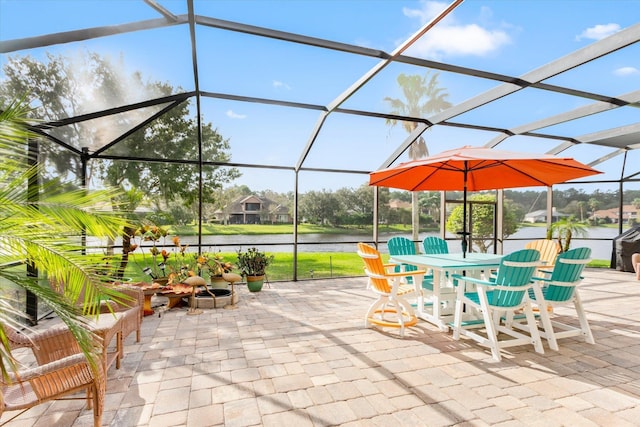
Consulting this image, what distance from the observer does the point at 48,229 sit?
5.10 feet

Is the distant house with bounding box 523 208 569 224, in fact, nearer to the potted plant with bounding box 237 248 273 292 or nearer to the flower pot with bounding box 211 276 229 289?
the potted plant with bounding box 237 248 273 292

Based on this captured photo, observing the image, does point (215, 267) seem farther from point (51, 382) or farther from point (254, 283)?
point (51, 382)

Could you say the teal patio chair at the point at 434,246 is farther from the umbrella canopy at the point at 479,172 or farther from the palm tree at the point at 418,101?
the palm tree at the point at 418,101

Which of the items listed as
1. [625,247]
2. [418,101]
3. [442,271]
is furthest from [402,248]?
[418,101]

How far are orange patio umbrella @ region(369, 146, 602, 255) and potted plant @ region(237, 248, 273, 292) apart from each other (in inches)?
110

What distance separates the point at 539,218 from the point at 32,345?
37.0ft

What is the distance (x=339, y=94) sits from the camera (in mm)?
5371

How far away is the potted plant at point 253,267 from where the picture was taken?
6172mm

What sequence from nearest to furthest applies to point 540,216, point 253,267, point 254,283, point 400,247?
1. point 400,247
2. point 254,283
3. point 253,267
4. point 540,216

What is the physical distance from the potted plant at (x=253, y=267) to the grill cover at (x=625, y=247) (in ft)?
29.2

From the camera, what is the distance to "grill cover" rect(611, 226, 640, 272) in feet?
27.0

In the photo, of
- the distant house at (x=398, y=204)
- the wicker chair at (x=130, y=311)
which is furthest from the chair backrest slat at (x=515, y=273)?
the distant house at (x=398, y=204)

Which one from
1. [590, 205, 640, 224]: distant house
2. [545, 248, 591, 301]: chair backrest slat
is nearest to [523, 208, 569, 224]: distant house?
[590, 205, 640, 224]: distant house

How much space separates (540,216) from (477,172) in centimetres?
635
